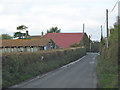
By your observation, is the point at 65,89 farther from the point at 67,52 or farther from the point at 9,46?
the point at 9,46

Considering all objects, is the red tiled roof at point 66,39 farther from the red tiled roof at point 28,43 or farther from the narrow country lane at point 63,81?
the narrow country lane at point 63,81

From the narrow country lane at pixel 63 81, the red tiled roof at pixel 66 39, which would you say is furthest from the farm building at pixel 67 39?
the narrow country lane at pixel 63 81

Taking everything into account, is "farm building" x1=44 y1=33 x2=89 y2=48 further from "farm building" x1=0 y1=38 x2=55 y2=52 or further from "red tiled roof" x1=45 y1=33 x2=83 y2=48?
"farm building" x1=0 y1=38 x2=55 y2=52

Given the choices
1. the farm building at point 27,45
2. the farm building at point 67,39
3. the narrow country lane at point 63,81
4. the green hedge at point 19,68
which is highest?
the farm building at point 67,39

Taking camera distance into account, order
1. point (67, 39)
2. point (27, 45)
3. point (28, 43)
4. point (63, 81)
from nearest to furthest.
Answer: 1. point (63, 81)
2. point (27, 45)
3. point (28, 43)
4. point (67, 39)

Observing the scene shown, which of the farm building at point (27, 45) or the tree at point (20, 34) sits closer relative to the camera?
the farm building at point (27, 45)

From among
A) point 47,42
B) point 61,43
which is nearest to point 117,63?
point 47,42

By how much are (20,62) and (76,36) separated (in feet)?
213

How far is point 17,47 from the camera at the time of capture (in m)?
57.7

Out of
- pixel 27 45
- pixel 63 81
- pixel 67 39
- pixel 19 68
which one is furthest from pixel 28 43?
pixel 63 81

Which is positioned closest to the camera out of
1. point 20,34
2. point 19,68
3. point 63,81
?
point 63,81

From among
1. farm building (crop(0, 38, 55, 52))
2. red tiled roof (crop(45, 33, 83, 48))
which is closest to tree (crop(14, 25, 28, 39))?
red tiled roof (crop(45, 33, 83, 48))

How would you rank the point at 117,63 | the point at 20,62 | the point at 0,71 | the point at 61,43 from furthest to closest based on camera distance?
the point at 61,43, the point at 117,63, the point at 20,62, the point at 0,71

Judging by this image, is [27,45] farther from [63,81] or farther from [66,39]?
[63,81]
